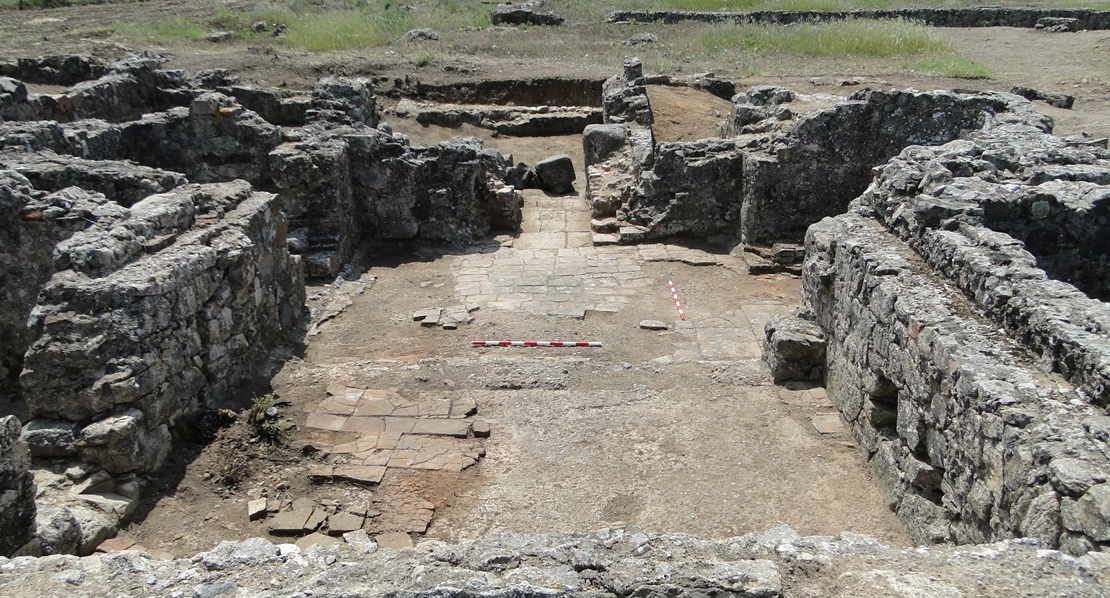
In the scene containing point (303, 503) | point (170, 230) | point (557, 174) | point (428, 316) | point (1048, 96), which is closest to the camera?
point (303, 503)

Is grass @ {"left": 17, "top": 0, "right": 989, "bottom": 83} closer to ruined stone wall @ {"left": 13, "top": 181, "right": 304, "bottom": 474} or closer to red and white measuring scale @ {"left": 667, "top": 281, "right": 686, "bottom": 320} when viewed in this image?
red and white measuring scale @ {"left": 667, "top": 281, "right": 686, "bottom": 320}

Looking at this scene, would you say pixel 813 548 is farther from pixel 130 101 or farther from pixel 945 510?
pixel 130 101

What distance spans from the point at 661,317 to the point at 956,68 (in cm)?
1373

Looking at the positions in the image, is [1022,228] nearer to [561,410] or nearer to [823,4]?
[561,410]

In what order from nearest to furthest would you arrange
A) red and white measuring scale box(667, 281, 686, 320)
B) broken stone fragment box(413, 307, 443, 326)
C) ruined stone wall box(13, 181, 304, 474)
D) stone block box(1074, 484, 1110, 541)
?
stone block box(1074, 484, 1110, 541), ruined stone wall box(13, 181, 304, 474), broken stone fragment box(413, 307, 443, 326), red and white measuring scale box(667, 281, 686, 320)

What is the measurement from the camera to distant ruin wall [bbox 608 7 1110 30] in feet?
81.7

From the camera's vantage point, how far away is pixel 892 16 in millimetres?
25672

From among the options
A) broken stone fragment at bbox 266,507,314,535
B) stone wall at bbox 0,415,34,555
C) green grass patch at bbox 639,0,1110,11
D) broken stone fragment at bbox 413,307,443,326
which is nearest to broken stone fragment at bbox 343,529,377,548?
broken stone fragment at bbox 266,507,314,535

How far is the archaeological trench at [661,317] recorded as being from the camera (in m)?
3.20

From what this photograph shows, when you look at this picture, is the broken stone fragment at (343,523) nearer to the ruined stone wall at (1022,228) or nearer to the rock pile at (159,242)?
the rock pile at (159,242)

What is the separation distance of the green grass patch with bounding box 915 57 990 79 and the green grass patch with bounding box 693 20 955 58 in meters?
1.29

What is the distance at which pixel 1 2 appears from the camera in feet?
88.0

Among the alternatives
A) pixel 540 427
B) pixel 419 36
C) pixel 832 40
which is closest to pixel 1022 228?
pixel 540 427

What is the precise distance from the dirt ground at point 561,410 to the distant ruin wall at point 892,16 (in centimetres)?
1686
